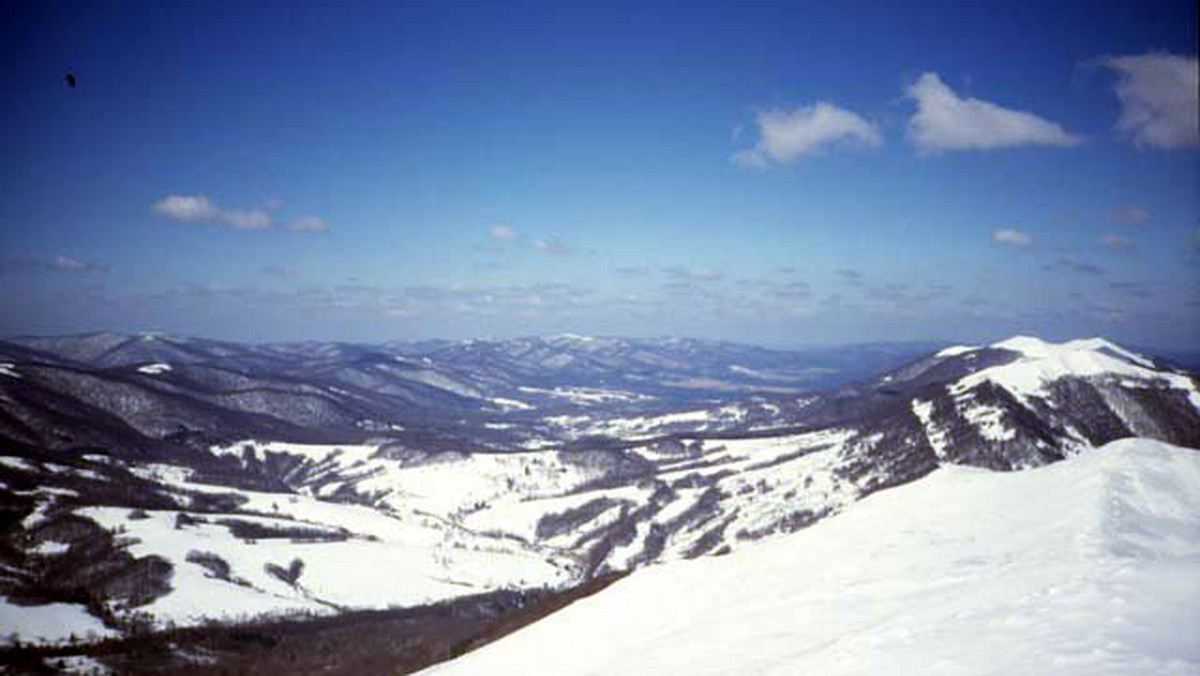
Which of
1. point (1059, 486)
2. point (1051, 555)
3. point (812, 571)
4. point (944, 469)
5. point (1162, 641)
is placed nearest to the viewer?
point (1162, 641)

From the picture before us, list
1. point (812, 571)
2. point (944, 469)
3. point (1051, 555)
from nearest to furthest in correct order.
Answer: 1. point (1051, 555)
2. point (812, 571)
3. point (944, 469)

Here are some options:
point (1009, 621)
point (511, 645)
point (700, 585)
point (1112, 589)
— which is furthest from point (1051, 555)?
point (511, 645)

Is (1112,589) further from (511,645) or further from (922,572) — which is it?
(511,645)

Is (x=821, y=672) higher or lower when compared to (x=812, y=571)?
higher

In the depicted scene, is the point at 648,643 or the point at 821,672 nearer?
the point at 821,672

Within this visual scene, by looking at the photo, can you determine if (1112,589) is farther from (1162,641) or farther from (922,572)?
(922,572)

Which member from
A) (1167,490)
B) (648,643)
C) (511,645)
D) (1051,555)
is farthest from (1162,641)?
(511,645)

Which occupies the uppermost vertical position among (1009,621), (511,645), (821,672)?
(1009,621)
